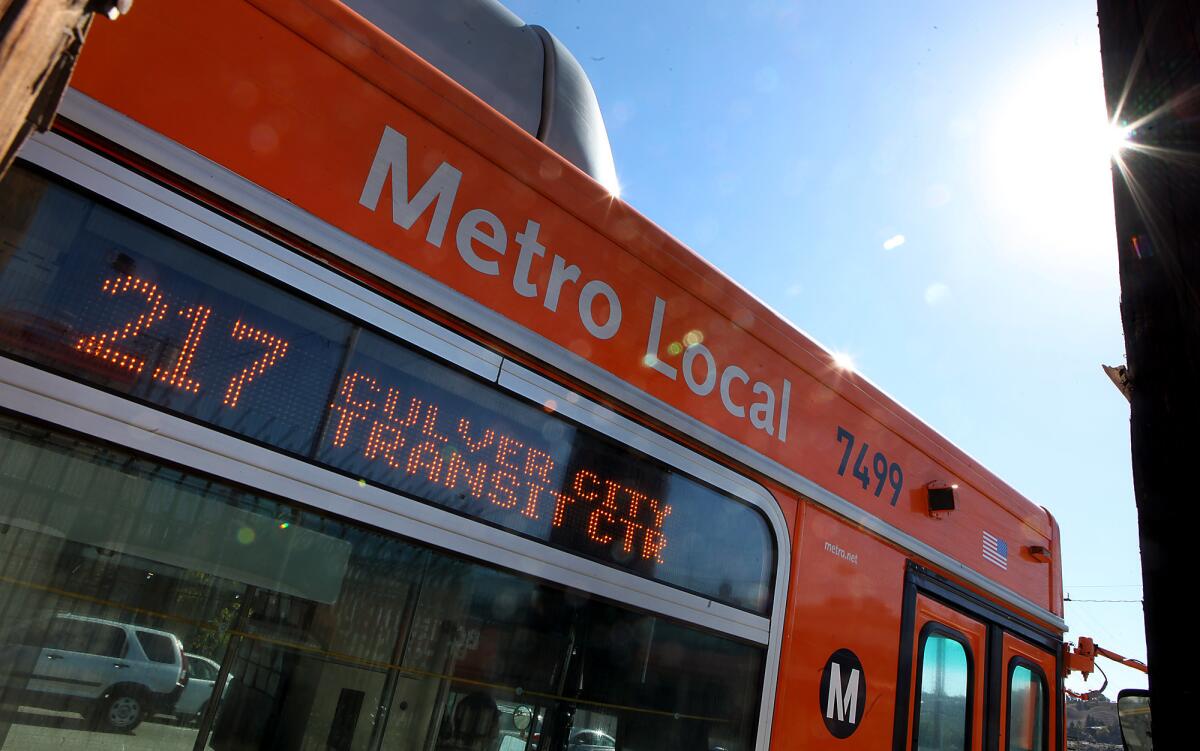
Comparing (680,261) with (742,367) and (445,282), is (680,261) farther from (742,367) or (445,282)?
(445,282)

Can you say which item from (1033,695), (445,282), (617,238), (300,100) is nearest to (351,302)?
(445,282)

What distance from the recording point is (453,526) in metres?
1.97

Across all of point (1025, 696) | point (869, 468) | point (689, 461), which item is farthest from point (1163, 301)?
point (1025, 696)

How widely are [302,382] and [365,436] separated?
179 mm

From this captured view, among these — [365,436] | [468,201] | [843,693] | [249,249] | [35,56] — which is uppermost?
[468,201]

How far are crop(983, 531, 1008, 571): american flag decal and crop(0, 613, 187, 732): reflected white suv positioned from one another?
3.65 m

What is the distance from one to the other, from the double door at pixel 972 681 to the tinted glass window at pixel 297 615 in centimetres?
158

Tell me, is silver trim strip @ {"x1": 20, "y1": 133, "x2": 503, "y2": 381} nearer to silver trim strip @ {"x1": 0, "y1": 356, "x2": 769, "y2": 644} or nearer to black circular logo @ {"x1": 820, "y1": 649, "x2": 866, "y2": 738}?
silver trim strip @ {"x1": 0, "y1": 356, "x2": 769, "y2": 644}

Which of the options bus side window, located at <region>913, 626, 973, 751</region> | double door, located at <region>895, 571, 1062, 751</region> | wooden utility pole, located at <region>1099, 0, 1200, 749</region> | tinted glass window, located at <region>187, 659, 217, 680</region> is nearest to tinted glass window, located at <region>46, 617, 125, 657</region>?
tinted glass window, located at <region>187, 659, 217, 680</region>

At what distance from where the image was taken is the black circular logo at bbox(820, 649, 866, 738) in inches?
116

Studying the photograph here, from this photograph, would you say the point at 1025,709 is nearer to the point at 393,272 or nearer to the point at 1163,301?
the point at 1163,301

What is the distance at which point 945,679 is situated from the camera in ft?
11.8

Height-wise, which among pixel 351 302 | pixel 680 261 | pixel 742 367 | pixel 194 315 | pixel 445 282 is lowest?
pixel 194 315

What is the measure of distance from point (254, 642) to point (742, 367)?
1760 millimetres
